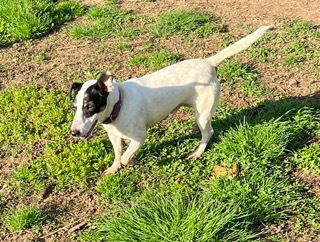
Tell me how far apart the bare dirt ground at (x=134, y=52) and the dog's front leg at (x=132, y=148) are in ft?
4.10

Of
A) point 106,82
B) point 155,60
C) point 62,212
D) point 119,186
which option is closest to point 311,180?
point 119,186

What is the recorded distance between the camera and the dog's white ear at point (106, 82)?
388 centimetres

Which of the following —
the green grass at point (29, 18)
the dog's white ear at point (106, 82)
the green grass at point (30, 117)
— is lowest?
the green grass at point (30, 117)

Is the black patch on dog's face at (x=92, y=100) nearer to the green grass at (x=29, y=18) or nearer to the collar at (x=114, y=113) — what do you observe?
the collar at (x=114, y=113)

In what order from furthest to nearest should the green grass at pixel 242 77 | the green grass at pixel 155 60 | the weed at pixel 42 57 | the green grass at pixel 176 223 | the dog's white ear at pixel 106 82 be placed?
the weed at pixel 42 57 < the green grass at pixel 155 60 < the green grass at pixel 242 77 < the dog's white ear at pixel 106 82 < the green grass at pixel 176 223

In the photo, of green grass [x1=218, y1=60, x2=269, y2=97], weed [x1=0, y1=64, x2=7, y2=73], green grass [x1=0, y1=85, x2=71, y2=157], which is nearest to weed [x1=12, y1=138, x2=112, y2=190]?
green grass [x1=0, y1=85, x2=71, y2=157]

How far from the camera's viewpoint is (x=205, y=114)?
4.79 metres

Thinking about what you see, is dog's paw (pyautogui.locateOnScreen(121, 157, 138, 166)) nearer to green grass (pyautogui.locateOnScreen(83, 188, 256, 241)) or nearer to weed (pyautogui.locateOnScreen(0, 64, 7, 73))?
green grass (pyautogui.locateOnScreen(83, 188, 256, 241))

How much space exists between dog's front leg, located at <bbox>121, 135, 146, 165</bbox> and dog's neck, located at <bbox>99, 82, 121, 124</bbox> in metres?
0.38

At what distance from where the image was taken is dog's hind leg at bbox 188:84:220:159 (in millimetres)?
4719

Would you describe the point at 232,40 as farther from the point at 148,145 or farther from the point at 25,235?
the point at 25,235

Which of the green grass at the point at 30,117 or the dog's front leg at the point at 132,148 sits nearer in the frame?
the dog's front leg at the point at 132,148

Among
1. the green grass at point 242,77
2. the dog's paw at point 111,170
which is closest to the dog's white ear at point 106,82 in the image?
the dog's paw at point 111,170

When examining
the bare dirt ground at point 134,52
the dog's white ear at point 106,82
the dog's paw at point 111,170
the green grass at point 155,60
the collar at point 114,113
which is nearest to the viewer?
the dog's white ear at point 106,82
